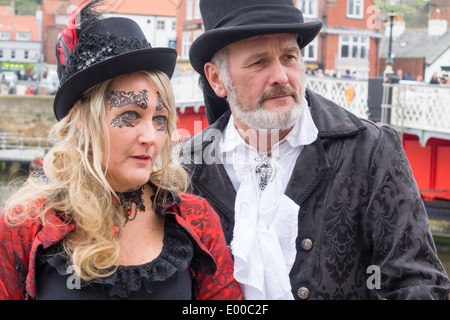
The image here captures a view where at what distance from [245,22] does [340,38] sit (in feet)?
99.8

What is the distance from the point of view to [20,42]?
2100 inches

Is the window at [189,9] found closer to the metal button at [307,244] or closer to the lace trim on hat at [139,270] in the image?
the metal button at [307,244]

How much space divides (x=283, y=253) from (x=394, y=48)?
108ft

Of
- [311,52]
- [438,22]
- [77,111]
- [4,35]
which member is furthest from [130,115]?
[4,35]

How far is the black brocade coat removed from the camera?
7.76ft

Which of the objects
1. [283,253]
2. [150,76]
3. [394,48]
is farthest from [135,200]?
[394,48]

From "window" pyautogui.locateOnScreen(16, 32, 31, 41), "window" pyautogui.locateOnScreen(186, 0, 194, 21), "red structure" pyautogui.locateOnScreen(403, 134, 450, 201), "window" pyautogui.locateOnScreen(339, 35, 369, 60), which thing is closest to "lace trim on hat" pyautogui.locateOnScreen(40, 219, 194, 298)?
"red structure" pyautogui.locateOnScreen(403, 134, 450, 201)

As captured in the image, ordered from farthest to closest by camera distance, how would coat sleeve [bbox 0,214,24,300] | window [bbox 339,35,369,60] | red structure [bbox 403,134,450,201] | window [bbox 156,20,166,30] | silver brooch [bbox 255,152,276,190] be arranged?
window [bbox 156,20,166,30]
window [bbox 339,35,369,60]
red structure [bbox 403,134,450,201]
silver brooch [bbox 255,152,276,190]
coat sleeve [bbox 0,214,24,300]

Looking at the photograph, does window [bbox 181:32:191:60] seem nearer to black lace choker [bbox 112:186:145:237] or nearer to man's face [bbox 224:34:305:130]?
man's face [bbox 224:34:305:130]

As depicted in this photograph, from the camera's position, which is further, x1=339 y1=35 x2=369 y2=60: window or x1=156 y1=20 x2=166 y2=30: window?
x1=156 y1=20 x2=166 y2=30: window

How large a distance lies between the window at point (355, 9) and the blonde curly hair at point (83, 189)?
31012 mm

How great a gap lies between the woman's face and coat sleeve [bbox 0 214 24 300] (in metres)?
0.37

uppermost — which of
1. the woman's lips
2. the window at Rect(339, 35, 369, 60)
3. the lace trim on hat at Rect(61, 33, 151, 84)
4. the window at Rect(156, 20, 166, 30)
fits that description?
the window at Rect(156, 20, 166, 30)

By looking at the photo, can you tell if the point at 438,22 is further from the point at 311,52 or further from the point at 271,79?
the point at 271,79
